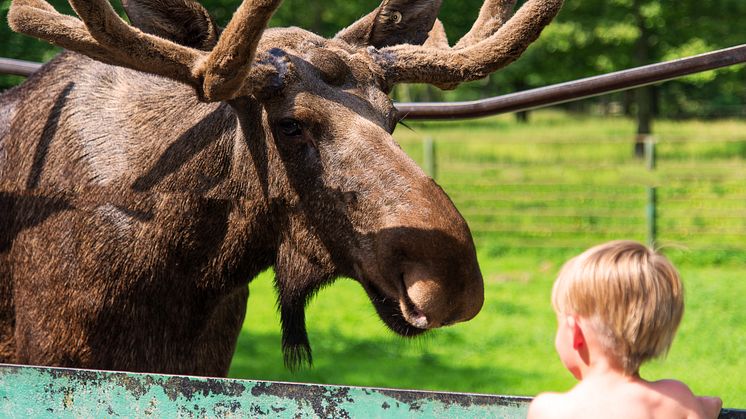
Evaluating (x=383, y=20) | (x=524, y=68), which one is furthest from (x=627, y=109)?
(x=383, y=20)

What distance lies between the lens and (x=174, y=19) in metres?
3.72

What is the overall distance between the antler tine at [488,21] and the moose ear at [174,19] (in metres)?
1.00

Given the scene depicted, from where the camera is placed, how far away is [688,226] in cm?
1441

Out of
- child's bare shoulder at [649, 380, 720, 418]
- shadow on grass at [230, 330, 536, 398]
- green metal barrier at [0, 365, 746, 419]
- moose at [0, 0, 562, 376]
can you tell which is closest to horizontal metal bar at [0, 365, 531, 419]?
green metal barrier at [0, 365, 746, 419]

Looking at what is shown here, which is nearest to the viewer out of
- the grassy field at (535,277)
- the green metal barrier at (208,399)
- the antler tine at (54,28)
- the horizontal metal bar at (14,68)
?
the green metal barrier at (208,399)

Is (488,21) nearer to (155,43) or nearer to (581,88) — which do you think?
(581,88)

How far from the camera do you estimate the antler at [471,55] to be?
3.76 meters

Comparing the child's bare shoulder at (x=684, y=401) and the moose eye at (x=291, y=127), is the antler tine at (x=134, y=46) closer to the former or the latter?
the moose eye at (x=291, y=127)

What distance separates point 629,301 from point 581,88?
79.0 inches

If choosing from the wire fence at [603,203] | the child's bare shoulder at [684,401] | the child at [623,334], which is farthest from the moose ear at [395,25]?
the wire fence at [603,203]

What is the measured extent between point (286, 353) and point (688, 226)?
11622 millimetres

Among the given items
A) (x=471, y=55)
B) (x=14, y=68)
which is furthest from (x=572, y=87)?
(x=14, y=68)

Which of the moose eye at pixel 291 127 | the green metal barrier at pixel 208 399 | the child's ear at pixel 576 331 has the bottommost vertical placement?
the green metal barrier at pixel 208 399

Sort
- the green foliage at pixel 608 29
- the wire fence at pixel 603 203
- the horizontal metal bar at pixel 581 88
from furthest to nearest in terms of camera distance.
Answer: the green foliage at pixel 608 29 < the wire fence at pixel 603 203 < the horizontal metal bar at pixel 581 88
